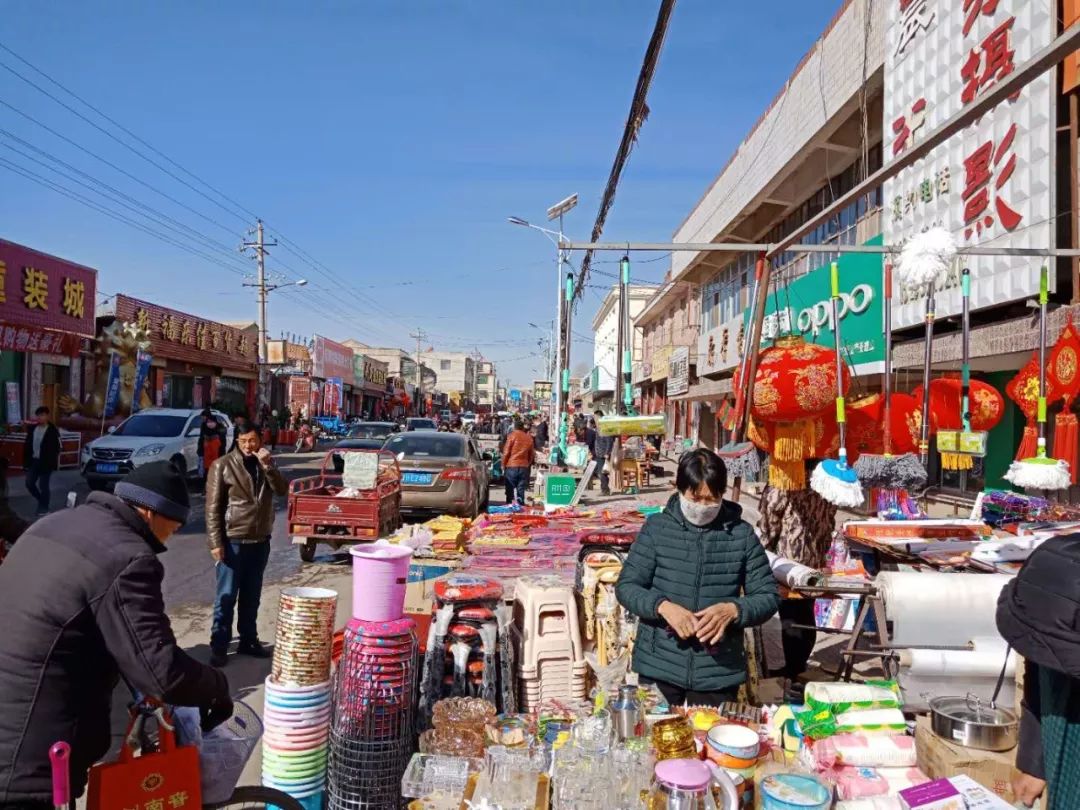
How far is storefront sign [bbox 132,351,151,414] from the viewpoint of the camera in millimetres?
26031

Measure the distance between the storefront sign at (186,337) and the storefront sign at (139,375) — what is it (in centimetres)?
113

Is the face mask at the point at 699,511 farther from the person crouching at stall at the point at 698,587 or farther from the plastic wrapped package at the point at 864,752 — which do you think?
the plastic wrapped package at the point at 864,752

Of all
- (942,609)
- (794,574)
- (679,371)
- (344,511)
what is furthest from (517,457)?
(679,371)

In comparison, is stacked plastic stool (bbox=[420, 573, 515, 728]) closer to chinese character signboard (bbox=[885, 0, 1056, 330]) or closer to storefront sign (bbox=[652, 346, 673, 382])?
chinese character signboard (bbox=[885, 0, 1056, 330])

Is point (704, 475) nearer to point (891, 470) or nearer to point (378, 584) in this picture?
point (378, 584)

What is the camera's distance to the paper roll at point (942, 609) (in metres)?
3.94

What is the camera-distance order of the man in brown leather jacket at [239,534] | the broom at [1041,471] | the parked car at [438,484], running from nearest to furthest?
the broom at [1041,471], the man in brown leather jacket at [239,534], the parked car at [438,484]

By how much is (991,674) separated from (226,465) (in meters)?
5.31

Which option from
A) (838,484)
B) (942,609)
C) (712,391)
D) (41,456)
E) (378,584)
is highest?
(712,391)

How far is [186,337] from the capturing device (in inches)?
1227

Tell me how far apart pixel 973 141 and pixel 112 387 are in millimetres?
24385

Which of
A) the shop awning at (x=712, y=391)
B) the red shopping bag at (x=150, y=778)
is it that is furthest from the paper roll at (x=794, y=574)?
the shop awning at (x=712, y=391)

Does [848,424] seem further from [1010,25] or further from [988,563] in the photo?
[1010,25]

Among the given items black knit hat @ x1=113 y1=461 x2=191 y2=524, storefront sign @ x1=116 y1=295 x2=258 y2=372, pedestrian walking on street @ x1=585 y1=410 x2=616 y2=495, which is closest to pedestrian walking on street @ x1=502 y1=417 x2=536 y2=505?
pedestrian walking on street @ x1=585 y1=410 x2=616 y2=495
